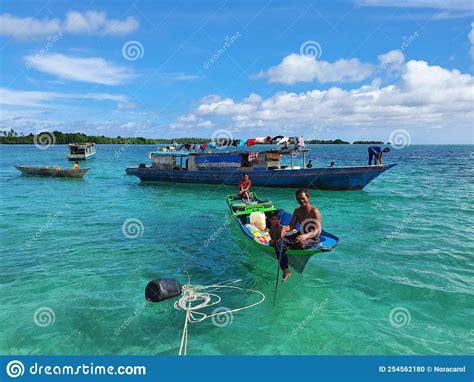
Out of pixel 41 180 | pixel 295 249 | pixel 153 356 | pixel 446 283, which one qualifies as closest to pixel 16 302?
pixel 153 356

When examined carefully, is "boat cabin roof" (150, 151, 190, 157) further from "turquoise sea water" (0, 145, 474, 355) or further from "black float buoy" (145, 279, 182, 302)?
"black float buoy" (145, 279, 182, 302)

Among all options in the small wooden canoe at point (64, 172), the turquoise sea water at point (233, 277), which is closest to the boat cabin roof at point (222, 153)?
the turquoise sea water at point (233, 277)

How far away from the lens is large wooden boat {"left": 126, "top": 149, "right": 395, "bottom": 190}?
25.6 meters

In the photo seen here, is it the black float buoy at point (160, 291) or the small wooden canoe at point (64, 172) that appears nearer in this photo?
the black float buoy at point (160, 291)

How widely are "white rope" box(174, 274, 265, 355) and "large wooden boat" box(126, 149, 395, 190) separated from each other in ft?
57.5

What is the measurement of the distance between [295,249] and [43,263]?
29.5ft

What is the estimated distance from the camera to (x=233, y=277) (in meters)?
10.2

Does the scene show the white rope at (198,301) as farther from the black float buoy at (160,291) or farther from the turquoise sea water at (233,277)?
the black float buoy at (160,291)

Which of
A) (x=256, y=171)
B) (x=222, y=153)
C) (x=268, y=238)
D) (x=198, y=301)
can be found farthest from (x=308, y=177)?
(x=198, y=301)

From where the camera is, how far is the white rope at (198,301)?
776 centimetres

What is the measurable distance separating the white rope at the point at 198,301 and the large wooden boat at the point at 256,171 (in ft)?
57.5

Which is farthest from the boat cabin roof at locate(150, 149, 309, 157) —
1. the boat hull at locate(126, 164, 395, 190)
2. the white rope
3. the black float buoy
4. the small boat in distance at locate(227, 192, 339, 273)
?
the black float buoy

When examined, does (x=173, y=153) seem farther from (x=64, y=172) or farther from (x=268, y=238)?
(x=268, y=238)

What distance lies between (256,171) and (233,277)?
57.4 feet
